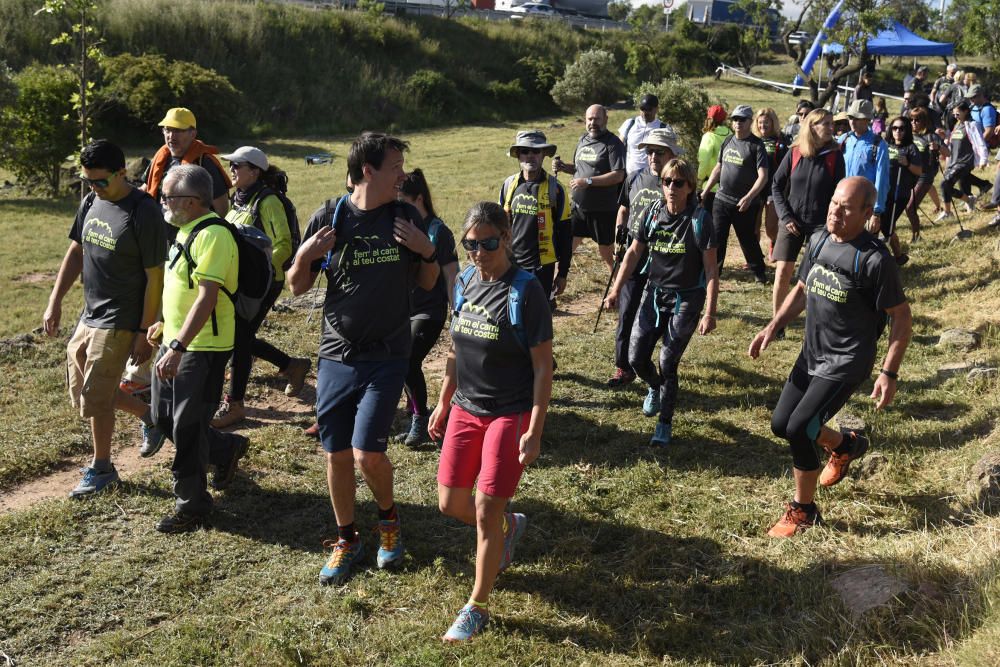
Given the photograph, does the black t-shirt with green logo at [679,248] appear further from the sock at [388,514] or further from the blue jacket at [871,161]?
the blue jacket at [871,161]

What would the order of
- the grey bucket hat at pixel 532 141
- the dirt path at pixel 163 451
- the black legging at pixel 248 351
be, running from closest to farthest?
the dirt path at pixel 163 451 < the black legging at pixel 248 351 < the grey bucket hat at pixel 532 141

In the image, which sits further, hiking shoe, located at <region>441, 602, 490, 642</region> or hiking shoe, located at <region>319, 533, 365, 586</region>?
hiking shoe, located at <region>319, 533, 365, 586</region>

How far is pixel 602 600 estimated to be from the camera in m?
4.66

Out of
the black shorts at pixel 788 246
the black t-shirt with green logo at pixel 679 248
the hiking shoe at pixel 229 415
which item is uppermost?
the black t-shirt with green logo at pixel 679 248

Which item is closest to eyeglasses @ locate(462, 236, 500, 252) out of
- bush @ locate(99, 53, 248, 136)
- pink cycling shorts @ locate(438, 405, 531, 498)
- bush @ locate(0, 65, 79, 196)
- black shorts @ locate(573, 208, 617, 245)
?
pink cycling shorts @ locate(438, 405, 531, 498)

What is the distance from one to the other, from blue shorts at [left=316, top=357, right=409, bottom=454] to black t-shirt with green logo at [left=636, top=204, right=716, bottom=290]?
270 centimetres

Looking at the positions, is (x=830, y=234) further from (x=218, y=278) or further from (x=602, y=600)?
(x=218, y=278)

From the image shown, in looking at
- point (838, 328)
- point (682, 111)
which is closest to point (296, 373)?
point (838, 328)

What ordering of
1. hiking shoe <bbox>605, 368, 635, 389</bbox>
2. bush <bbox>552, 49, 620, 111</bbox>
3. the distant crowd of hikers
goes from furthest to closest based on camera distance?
bush <bbox>552, 49, 620, 111</bbox> → hiking shoe <bbox>605, 368, 635, 389</bbox> → the distant crowd of hikers

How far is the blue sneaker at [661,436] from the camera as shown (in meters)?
6.55

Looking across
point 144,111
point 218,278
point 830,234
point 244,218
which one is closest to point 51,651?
point 218,278

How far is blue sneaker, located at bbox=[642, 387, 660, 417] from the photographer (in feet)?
23.4

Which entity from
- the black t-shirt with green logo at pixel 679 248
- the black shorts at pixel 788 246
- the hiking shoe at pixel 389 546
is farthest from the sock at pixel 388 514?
the black shorts at pixel 788 246

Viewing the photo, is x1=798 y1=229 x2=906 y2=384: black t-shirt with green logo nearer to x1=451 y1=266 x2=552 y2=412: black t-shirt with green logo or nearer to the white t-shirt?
x1=451 y1=266 x2=552 y2=412: black t-shirt with green logo
